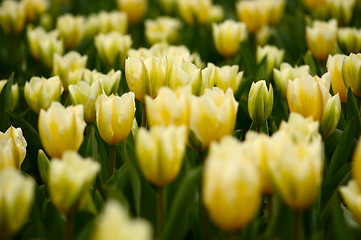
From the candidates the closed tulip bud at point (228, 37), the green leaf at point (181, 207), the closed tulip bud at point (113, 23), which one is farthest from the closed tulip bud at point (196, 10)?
the green leaf at point (181, 207)

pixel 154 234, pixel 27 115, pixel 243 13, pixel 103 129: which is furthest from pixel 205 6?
pixel 154 234

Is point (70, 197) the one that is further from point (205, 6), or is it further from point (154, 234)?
point (205, 6)

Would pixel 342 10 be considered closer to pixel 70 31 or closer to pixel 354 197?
pixel 70 31

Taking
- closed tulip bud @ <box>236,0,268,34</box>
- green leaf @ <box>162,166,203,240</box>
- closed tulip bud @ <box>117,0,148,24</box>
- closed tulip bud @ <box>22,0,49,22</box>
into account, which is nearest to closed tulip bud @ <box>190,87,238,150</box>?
green leaf @ <box>162,166,203,240</box>

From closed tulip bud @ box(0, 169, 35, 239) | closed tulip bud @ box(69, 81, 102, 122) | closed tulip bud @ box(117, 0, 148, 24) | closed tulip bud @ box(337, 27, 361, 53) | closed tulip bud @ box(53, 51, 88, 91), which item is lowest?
closed tulip bud @ box(117, 0, 148, 24)

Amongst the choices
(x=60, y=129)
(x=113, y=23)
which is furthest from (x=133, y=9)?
(x=60, y=129)

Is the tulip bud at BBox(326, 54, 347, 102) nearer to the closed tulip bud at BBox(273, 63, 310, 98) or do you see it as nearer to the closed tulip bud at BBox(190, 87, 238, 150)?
the closed tulip bud at BBox(273, 63, 310, 98)
